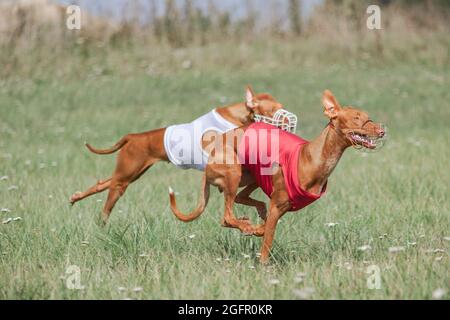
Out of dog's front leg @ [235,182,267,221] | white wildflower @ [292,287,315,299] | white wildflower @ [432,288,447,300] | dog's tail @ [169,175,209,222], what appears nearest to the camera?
white wildflower @ [432,288,447,300]

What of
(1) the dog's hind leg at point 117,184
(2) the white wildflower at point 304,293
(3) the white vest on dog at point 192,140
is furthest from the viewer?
(1) the dog's hind leg at point 117,184

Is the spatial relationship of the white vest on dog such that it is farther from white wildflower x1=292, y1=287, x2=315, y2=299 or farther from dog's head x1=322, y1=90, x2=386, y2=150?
white wildflower x1=292, y1=287, x2=315, y2=299

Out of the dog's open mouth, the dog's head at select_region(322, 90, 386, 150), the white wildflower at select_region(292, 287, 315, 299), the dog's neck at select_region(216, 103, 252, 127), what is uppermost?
the dog's neck at select_region(216, 103, 252, 127)

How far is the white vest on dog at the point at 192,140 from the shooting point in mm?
5383

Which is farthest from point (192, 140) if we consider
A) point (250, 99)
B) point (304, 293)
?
point (304, 293)

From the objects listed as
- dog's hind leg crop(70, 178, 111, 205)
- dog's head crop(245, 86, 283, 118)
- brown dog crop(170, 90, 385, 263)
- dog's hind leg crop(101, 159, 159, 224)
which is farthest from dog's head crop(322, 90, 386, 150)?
dog's hind leg crop(70, 178, 111, 205)

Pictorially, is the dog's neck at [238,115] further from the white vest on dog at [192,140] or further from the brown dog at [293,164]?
the brown dog at [293,164]

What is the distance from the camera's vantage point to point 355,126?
411 centimetres

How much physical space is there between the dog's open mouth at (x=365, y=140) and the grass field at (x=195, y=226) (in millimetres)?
649

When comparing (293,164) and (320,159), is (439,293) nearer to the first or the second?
(320,159)

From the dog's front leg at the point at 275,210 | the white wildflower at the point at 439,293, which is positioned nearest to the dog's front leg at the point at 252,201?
the dog's front leg at the point at 275,210

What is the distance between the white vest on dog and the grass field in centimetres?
42

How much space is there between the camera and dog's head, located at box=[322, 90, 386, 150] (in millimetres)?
4051

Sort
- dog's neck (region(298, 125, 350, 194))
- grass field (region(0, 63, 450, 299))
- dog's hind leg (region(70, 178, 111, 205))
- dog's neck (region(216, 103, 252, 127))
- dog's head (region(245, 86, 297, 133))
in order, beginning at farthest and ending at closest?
dog's hind leg (region(70, 178, 111, 205)) < dog's neck (region(216, 103, 252, 127)) < dog's head (region(245, 86, 297, 133)) < dog's neck (region(298, 125, 350, 194)) < grass field (region(0, 63, 450, 299))
